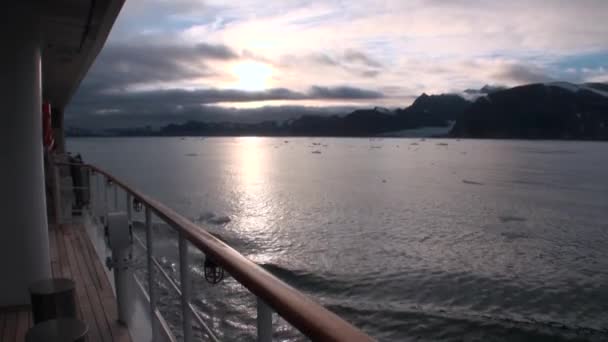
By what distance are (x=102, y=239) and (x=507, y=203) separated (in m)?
23.9

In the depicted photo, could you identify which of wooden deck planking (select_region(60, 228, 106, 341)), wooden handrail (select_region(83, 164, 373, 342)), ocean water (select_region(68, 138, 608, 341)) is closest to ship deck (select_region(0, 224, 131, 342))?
wooden deck planking (select_region(60, 228, 106, 341))

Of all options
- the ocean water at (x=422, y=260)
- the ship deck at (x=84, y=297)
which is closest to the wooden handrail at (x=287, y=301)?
the ship deck at (x=84, y=297)

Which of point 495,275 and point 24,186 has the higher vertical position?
point 24,186

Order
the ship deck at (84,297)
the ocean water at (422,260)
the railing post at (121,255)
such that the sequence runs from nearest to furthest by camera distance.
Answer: the railing post at (121,255), the ship deck at (84,297), the ocean water at (422,260)

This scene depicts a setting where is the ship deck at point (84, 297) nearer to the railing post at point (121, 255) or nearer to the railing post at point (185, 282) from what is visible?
the railing post at point (121, 255)

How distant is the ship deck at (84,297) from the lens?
2547mm

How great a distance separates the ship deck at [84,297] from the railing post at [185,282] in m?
1.09

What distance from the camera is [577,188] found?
31.8 meters

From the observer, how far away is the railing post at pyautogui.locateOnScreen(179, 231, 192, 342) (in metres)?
1.48

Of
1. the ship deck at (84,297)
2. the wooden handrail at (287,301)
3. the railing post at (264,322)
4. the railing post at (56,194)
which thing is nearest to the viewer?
the wooden handrail at (287,301)

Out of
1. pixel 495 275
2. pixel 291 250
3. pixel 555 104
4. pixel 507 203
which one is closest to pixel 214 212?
pixel 291 250

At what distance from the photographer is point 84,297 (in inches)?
122

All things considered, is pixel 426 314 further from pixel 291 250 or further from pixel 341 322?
pixel 341 322

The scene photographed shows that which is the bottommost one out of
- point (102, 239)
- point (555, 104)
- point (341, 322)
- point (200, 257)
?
point (200, 257)
